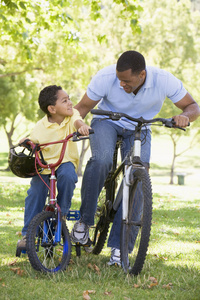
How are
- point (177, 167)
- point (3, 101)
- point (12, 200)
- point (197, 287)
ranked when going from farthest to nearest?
1. point (177, 167)
2. point (3, 101)
3. point (12, 200)
4. point (197, 287)

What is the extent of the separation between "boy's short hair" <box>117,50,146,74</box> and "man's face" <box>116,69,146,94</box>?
34mm

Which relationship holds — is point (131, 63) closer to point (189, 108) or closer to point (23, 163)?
point (189, 108)

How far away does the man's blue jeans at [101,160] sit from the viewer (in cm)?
420

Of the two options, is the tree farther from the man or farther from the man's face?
the man's face

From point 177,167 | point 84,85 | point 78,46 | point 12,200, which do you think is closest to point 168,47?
point 84,85

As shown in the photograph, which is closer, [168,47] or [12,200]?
[12,200]

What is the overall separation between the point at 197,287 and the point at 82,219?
1291mm

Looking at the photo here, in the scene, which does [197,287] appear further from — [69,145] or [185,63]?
[185,63]

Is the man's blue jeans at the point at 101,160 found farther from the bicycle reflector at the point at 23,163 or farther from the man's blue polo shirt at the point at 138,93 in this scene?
the bicycle reflector at the point at 23,163

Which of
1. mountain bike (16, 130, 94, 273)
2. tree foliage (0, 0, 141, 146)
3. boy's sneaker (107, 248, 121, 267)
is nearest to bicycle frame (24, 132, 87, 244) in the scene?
mountain bike (16, 130, 94, 273)

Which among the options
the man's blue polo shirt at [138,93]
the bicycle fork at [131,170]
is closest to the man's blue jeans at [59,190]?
the bicycle fork at [131,170]

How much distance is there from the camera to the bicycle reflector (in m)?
4.21

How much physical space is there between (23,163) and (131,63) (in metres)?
1.27

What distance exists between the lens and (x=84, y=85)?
2320 cm
